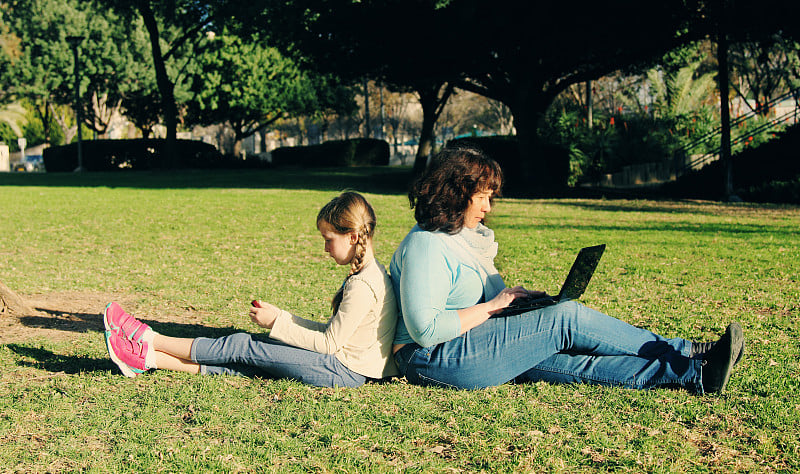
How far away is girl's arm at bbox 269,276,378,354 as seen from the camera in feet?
12.7

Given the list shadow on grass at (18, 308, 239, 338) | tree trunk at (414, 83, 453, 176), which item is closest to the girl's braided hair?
shadow on grass at (18, 308, 239, 338)

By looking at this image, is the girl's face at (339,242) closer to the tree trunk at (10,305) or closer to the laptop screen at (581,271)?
the laptop screen at (581,271)

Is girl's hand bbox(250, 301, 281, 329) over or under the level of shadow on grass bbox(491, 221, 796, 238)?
under

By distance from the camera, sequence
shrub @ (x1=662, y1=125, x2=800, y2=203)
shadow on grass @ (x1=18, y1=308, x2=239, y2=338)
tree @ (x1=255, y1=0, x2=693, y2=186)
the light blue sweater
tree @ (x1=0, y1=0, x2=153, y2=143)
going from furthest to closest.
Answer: tree @ (x1=0, y1=0, x2=153, y2=143)
tree @ (x1=255, y1=0, x2=693, y2=186)
shrub @ (x1=662, y1=125, x2=800, y2=203)
shadow on grass @ (x1=18, y1=308, x2=239, y2=338)
the light blue sweater

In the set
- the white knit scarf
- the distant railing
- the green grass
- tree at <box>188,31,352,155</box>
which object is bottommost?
the green grass

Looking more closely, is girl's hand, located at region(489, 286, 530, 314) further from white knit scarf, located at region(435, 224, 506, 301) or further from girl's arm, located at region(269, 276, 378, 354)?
girl's arm, located at region(269, 276, 378, 354)

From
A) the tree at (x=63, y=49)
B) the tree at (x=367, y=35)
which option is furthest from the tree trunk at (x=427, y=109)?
the tree at (x=63, y=49)

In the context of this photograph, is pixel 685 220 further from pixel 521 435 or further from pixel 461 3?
pixel 521 435

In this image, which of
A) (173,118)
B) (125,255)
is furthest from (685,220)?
(173,118)

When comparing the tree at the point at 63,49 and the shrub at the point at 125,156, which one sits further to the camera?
the tree at the point at 63,49

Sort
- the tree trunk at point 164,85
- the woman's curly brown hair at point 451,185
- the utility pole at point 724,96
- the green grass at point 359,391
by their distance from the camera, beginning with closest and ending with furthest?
the green grass at point 359,391
the woman's curly brown hair at point 451,185
the utility pole at point 724,96
the tree trunk at point 164,85

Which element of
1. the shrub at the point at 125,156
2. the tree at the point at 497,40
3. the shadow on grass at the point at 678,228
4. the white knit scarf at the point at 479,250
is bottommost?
the shadow on grass at the point at 678,228

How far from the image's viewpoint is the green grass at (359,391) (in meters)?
3.21

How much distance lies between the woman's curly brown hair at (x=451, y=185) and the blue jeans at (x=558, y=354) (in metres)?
0.60
